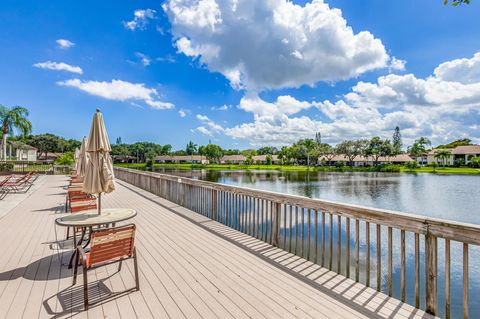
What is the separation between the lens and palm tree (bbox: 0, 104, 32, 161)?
32281 mm

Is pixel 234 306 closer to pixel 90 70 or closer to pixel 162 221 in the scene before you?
pixel 162 221

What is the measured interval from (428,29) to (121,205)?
60.9ft

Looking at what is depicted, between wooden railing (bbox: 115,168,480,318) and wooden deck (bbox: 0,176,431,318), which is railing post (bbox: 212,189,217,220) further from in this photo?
wooden deck (bbox: 0,176,431,318)

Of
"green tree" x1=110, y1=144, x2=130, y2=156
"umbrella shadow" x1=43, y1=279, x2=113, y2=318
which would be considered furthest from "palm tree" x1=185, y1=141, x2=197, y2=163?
"umbrella shadow" x1=43, y1=279, x2=113, y2=318

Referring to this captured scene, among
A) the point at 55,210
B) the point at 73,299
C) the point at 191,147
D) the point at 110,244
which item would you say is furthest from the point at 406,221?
the point at 191,147

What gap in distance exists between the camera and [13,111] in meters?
32.5

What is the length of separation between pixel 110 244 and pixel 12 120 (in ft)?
139

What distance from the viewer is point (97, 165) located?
334 centimetres

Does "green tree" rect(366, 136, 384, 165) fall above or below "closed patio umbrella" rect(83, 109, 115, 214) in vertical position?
above

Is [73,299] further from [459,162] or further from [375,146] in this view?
[459,162]

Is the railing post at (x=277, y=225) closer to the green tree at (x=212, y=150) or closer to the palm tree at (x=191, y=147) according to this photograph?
the green tree at (x=212, y=150)

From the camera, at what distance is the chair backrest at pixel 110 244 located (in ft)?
7.50

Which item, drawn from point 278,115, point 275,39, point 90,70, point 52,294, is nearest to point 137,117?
point 90,70

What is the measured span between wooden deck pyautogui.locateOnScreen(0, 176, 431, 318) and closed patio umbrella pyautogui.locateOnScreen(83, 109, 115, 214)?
1055 mm
